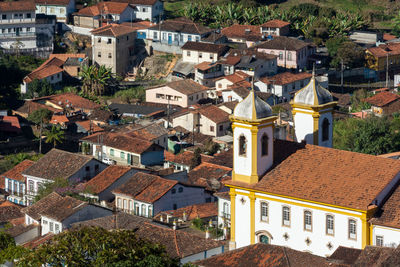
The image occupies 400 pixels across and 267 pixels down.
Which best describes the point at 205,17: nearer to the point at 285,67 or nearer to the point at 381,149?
the point at 285,67

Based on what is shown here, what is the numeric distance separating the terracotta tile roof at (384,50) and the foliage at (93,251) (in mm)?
70281

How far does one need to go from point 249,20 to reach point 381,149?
43659 mm

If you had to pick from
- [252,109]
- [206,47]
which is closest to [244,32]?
[206,47]

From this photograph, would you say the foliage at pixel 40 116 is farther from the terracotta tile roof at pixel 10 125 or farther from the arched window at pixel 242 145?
the arched window at pixel 242 145

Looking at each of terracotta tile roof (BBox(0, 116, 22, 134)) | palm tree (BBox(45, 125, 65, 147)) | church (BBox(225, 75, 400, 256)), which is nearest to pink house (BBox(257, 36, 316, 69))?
palm tree (BBox(45, 125, 65, 147))

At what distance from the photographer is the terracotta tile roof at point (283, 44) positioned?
108m

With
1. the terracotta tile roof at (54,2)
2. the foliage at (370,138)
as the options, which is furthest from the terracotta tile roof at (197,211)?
the terracotta tile roof at (54,2)

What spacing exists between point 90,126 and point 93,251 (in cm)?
4861

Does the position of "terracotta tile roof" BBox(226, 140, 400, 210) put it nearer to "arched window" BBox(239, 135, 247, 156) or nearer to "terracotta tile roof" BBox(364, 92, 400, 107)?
"arched window" BBox(239, 135, 247, 156)

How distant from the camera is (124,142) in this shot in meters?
82.3

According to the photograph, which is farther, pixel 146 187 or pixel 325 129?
pixel 146 187

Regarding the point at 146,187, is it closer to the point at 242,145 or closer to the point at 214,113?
the point at 242,145

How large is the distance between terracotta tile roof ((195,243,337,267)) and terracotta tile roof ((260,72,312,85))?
5539cm

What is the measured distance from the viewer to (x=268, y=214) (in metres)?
50.0
